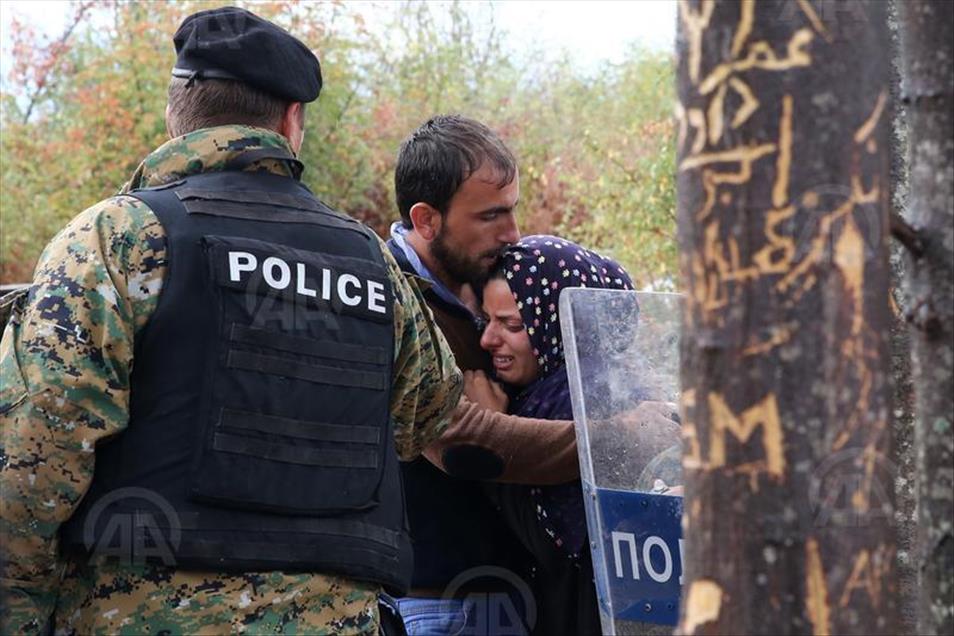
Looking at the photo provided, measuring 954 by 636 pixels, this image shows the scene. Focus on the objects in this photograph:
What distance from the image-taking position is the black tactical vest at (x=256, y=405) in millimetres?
2320

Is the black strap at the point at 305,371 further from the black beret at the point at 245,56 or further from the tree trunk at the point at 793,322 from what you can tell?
the tree trunk at the point at 793,322

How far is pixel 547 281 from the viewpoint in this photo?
3264mm

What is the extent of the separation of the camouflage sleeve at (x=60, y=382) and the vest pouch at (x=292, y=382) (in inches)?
5.5

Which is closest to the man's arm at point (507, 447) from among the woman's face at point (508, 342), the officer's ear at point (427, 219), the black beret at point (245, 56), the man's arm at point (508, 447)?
the man's arm at point (508, 447)

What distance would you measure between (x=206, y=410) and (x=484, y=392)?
3.41 feet

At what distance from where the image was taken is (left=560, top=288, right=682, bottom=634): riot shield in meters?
2.73

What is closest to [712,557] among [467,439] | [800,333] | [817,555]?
[817,555]

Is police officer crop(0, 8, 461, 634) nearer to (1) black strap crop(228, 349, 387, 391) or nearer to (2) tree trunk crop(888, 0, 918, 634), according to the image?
(1) black strap crop(228, 349, 387, 391)

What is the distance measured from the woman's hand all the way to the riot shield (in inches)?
17.4

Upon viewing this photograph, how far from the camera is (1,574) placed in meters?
2.29

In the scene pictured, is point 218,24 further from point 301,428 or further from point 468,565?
point 468,565

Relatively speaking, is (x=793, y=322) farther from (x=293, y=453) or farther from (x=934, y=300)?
(x=293, y=453)

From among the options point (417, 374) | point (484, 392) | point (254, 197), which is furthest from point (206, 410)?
point (484, 392)

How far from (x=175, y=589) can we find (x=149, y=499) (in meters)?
0.15
